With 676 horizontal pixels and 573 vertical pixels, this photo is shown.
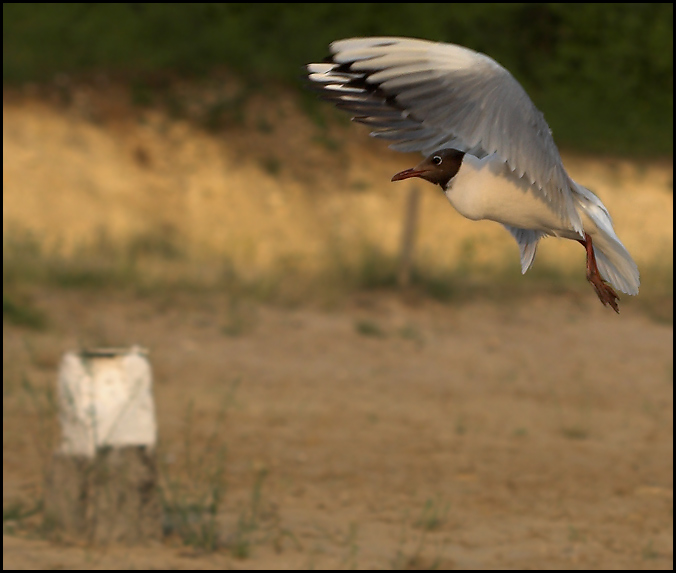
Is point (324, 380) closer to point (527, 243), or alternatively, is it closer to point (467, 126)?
point (527, 243)

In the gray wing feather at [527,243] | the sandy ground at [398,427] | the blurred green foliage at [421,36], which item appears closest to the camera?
the gray wing feather at [527,243]

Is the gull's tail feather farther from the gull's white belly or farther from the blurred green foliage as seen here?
the blurred green foliage

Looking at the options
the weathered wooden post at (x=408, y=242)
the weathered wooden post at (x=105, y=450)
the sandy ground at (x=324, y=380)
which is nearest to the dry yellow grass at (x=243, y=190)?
the sandy ground at (x=324, y=380)

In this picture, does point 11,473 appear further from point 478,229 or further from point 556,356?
point 478,229

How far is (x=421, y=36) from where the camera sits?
1841 centimetres

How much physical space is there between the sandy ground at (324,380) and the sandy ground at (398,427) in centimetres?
2

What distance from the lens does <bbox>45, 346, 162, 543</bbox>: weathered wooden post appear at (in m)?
5.40

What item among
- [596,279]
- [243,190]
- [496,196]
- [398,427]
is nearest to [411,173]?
[496,196]

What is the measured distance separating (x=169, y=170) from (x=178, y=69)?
6.53ft

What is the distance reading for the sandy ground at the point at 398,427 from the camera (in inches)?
245

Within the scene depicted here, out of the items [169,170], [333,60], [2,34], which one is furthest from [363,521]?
[2,34]

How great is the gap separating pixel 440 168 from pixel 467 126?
0.82 ft

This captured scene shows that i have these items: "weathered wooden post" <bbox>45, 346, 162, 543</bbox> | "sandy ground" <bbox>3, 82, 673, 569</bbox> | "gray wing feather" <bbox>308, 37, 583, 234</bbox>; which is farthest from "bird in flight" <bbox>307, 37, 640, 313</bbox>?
"weathered wooden post" <bbox>45, 346, 162, 543</bbox>

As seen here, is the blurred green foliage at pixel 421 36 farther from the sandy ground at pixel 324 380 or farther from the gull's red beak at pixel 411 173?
the gull's red beak at pixel 411 173
